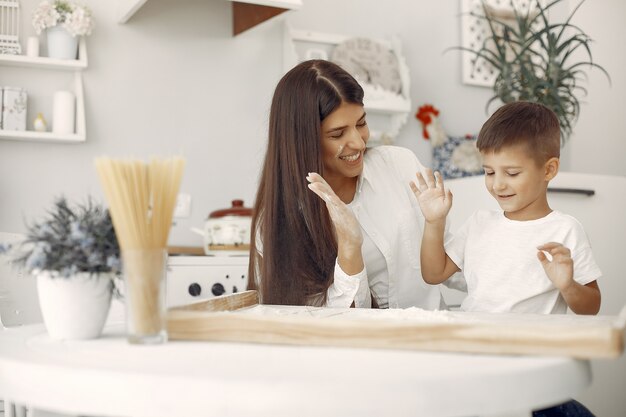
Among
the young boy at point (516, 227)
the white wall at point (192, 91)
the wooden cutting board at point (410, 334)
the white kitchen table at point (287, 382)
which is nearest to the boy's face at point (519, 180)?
the young boy at point (516, 227)

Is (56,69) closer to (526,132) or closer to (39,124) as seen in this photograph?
(39,124)

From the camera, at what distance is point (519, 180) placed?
1.62m

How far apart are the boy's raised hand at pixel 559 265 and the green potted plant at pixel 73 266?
2.63 ft

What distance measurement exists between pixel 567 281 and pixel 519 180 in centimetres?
27

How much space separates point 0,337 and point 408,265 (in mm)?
1209

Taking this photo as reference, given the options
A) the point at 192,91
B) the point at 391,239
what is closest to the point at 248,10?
the point at 192,91

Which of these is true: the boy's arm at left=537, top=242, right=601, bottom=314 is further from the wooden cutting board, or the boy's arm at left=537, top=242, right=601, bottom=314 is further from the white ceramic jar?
the white ceramic jar

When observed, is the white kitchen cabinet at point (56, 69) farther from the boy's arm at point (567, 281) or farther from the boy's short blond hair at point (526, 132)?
the boy's arm at point (567, 281)

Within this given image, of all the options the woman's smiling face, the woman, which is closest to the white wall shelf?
the woman

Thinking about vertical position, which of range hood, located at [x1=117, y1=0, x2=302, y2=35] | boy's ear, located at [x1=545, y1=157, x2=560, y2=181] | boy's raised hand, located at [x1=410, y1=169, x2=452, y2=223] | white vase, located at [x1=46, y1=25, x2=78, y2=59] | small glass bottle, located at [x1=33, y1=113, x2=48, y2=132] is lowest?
boy's raised hand, located at [x1=410, y1=169, x2=452, y2=223]

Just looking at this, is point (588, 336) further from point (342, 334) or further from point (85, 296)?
point (85, 296)

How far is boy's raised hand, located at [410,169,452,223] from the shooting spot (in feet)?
5.29

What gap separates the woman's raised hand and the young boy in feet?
0.51

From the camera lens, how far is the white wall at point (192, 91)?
287 cm
